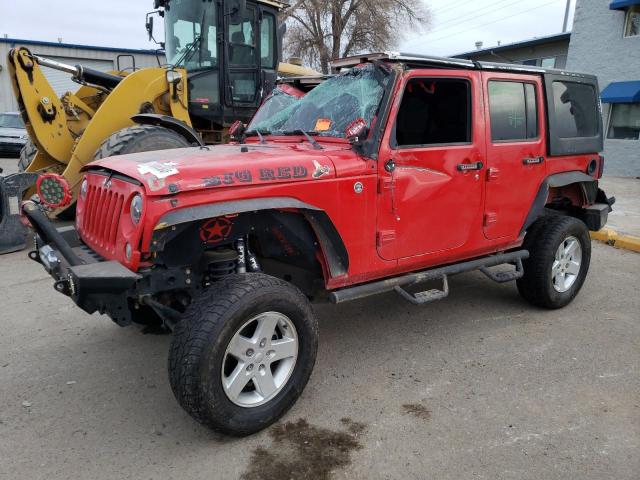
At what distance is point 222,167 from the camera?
2.96m

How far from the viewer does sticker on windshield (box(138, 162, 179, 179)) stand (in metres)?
2.80

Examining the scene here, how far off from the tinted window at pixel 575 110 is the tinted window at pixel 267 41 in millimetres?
4845

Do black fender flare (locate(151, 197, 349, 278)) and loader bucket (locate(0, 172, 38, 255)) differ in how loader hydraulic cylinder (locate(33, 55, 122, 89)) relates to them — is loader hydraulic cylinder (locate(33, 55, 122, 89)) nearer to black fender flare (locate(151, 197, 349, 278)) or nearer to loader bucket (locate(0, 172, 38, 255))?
loader bucket (locate(0, 172, 38, 255))

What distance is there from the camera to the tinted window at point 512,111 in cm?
423

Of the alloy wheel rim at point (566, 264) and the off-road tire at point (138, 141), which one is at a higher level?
the off-road tire at point (138, 141)

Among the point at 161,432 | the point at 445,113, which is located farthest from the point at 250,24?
the point at 161,432

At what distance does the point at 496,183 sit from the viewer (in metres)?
4.22

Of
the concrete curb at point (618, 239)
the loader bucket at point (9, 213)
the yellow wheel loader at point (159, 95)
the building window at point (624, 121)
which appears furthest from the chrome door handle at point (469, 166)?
the building window at point (624, 121)

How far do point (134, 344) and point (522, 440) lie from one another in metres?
2.93

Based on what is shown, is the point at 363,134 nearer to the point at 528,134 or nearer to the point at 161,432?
the point at 528,134

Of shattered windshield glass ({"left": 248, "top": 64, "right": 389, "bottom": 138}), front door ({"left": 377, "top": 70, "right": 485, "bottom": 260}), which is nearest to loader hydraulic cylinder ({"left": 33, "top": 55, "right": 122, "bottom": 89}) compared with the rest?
shattered windshield glass ({"left": 248, "top": 64, "right": 389, "bottom": 138})

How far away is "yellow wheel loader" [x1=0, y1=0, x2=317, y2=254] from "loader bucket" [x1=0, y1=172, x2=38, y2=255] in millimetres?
11

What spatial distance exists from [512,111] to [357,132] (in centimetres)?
167

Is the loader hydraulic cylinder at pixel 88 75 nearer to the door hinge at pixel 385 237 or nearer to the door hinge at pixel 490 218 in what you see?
the door hinge at pixel 385 237
